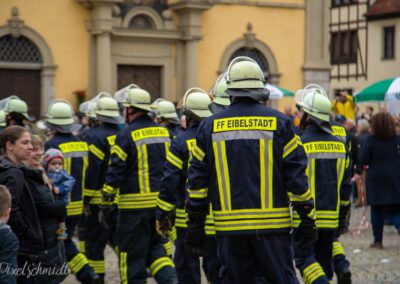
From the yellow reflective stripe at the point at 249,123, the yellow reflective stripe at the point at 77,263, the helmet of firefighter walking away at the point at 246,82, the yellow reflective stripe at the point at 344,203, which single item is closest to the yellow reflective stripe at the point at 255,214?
the yellow reflective stripe at the point at 249,123

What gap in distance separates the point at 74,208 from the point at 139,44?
16803 mm

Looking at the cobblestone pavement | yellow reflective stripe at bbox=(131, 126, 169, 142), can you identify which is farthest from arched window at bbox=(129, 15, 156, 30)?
yellow reflective stripe at bbox=(131, 126, 169, 142)

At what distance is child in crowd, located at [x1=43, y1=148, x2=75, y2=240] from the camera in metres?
7.68

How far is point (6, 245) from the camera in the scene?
242 inches

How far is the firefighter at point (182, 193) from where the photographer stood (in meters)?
8.38

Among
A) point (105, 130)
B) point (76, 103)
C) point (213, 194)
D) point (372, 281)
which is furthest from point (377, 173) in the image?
point (76, 103)

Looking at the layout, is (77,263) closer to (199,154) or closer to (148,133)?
(148,133)

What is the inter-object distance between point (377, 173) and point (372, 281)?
3707 mm

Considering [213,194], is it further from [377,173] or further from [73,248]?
[377,173]

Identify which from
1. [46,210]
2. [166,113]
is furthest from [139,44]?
[46,210]

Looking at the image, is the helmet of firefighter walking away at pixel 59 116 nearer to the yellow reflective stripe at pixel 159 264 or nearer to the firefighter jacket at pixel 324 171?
the yellow reflective stripe at pixel 159 264

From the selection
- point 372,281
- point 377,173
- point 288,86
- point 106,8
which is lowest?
point 372,281

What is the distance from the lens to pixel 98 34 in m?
25.4

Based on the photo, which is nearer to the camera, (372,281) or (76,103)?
(372,281)
